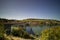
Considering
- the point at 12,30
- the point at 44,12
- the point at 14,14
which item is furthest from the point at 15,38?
the point at 44,12

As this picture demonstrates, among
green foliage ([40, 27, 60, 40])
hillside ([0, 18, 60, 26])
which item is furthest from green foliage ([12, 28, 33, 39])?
green foliage ([40, 27, 60, 40])

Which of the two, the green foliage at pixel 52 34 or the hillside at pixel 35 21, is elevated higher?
the hillside at pixel 35 21

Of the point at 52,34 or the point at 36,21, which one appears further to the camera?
the point at 36,21

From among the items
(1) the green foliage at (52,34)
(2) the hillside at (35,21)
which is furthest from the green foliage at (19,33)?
(1) the green foliage at (52,34)

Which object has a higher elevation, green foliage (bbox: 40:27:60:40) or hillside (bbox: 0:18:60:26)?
hillside (bbox: 0:18:60:26)

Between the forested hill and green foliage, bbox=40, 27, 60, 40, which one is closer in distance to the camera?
green foliage, bbox=40, 27, 60, 40

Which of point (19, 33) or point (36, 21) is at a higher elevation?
point (36, 21)

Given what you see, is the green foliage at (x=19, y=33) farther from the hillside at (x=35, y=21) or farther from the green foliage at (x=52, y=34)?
the green foliage at (x=52, y=34)

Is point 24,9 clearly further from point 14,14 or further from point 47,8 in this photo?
point 47,8

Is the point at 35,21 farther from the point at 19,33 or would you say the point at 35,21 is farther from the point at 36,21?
the point at 19,33

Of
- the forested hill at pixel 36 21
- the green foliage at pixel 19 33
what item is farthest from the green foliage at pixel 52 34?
the green foliage at pixel 19 33

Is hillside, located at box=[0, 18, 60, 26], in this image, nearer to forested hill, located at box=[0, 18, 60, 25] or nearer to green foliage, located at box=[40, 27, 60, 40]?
forested hill, located at box=[0, 18, 60, 25]

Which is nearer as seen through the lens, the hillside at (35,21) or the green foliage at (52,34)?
the green foliage at (52,34)

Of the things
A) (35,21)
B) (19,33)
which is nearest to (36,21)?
(35,21)
